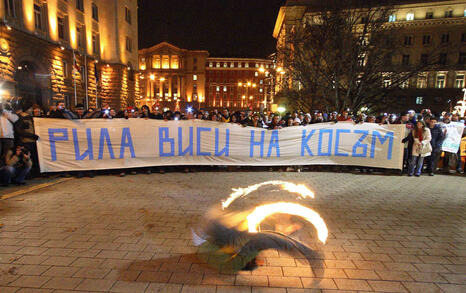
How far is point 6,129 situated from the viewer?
266 inches

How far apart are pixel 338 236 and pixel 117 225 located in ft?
11.5

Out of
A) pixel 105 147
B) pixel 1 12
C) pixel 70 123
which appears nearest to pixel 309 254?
pixel 105 147

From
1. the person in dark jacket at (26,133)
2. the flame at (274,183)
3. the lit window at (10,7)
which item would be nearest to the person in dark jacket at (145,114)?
the person in dark jacket at (26,133)

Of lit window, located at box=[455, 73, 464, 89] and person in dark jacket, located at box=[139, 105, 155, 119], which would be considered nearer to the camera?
person in dark jacket, located at box=[139, 105, 155, 119]

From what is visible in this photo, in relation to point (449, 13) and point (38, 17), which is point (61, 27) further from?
point (449, 13)

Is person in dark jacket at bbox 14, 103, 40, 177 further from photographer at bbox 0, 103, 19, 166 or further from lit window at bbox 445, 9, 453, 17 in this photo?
lit window at bbox 445, 9, 453, 17

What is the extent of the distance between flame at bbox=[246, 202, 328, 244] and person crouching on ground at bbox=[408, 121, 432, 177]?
5314 mm

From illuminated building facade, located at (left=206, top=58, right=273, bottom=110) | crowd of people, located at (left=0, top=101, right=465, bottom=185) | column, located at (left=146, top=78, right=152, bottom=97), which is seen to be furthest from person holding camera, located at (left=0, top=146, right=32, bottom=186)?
illuminated building facade, located at (left=206, top=58, right=273, bottom=110)

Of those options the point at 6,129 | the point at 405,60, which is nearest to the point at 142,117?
the point at 6,129

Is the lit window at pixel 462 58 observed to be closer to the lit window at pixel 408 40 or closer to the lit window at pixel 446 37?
the lit window at pixel 446 37

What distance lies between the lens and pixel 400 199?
20.1 feet

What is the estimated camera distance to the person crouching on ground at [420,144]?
28.0 ft

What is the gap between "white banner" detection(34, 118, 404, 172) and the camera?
24.6ft

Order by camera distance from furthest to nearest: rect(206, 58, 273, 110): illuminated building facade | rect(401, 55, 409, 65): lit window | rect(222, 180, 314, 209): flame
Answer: rect(206, 58, 273, 110): illuminated building facade, rect(401, 55, 409, 65): lit window, rect(222, 180, 314, 209): flame
